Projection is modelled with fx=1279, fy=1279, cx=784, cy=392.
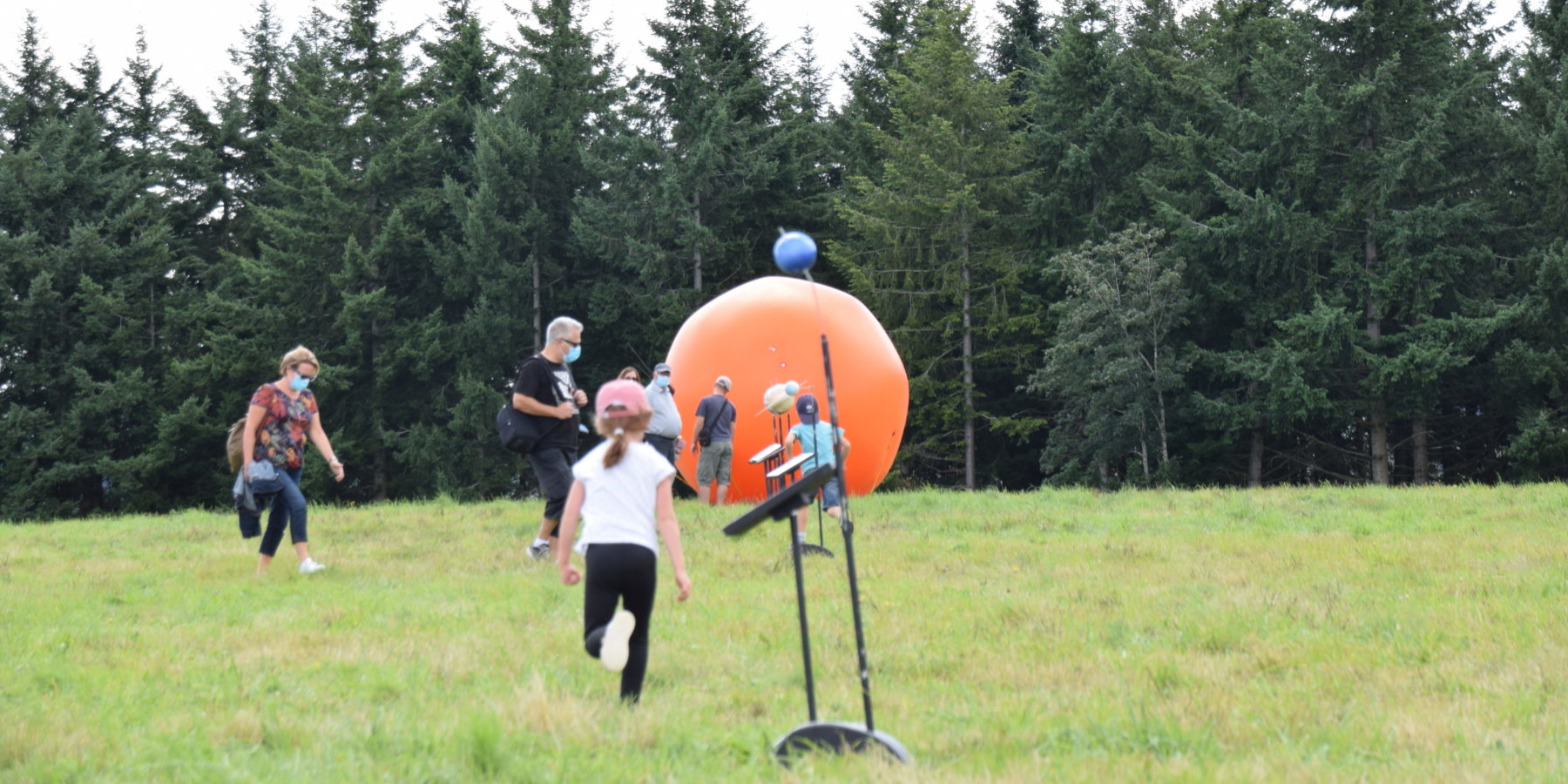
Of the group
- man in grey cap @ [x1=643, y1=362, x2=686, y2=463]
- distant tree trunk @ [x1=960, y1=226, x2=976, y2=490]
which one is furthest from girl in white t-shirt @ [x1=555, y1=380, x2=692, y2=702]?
distant tree trunk @ [x1=960, y1=226, x2=976, y2=490]

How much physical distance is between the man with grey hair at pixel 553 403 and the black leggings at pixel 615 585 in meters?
4.35

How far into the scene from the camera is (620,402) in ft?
18.5

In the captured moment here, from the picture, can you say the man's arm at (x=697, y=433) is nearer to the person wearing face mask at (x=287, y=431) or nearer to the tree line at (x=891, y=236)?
the person wearing face mask at (x=287, y=431)

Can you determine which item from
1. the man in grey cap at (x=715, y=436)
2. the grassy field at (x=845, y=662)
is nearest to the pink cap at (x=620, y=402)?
the grassy field at (x=845, y=662)

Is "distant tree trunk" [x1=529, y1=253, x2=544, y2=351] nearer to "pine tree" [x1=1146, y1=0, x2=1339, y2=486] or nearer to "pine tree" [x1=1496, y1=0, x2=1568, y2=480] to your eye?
"pine tree" [x1=1146, y1=0, x2=1339, y2=486]

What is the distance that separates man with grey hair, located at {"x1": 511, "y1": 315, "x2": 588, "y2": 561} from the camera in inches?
395

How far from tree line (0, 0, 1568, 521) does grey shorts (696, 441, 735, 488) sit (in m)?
16.7

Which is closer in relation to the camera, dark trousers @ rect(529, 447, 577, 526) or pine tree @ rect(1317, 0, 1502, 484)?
dark trousers @ rect(529, 447, 577, 526)

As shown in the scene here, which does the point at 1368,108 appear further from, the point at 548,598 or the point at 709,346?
the point at 548,598

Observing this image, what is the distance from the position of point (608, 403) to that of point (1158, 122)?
33575 millimetres

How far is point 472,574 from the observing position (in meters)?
10.4

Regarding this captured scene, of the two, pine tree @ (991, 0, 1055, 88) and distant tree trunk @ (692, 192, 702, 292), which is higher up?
pine tree @ (991, 0, 1055, 88)

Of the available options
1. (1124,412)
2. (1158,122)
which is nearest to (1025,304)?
(1124,412)

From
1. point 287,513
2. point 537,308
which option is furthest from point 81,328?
point 287,513
